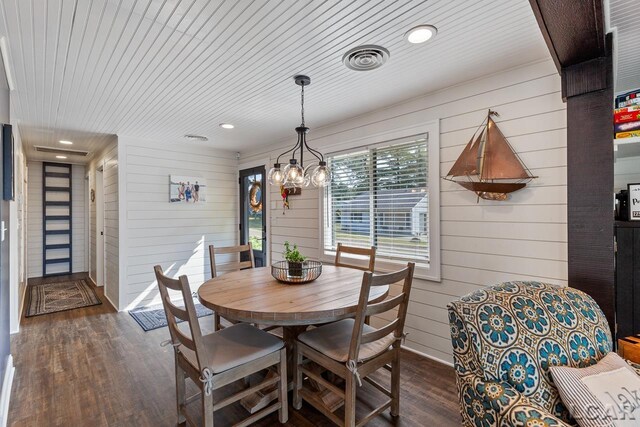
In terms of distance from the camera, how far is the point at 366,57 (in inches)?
82.2

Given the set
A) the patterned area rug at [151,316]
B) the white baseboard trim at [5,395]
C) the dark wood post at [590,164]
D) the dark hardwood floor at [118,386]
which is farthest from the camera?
the patterned area rug at [151,316]

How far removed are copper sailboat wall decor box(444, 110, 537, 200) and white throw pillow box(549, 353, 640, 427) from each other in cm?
128

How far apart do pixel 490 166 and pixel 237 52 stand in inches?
78.4

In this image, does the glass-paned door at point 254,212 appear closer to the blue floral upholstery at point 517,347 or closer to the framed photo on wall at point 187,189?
the framed photo on wall at point 187,189

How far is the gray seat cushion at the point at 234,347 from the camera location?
1725 millimetres

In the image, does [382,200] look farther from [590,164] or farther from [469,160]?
[590,164]

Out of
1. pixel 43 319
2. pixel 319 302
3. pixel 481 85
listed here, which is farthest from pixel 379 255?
pixel 43 319

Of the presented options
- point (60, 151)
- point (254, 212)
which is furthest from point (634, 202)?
point (60, 151)

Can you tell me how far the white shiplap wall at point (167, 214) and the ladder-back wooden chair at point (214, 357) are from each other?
286 cm

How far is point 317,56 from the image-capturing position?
2.12 m

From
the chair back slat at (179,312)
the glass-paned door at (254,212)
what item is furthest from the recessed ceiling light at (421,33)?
the glass-paned door at (254,212)

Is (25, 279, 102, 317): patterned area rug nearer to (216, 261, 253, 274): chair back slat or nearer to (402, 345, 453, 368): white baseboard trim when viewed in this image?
(216, 261, 253, 274): chair back slat

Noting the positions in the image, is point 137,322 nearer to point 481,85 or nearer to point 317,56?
point 317,56

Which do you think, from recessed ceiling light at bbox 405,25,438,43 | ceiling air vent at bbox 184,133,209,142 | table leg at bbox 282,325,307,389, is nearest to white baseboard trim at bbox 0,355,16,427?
table leg at bbox 282,325,307,389
